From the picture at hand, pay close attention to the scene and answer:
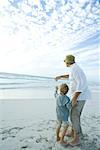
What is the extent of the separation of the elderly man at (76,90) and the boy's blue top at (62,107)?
0.05 m

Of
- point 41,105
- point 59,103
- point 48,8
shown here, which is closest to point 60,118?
point 59,103

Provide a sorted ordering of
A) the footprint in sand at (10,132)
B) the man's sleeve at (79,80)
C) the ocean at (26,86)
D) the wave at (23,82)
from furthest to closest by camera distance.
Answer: the wave at (23,82) < the ocean at (26,86) < the footprint in sand at (10,132) < the man's sleeve at (79,80)

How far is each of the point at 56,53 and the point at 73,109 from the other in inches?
73.8

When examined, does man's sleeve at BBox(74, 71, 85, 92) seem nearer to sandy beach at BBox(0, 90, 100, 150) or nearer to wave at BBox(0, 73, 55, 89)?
sandy beach at BBox(0, 90, 100, 150)

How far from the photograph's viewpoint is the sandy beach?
2.73 m

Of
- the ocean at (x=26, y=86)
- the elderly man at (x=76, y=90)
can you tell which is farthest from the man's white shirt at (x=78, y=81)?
the ocean at (x=26, y=86)

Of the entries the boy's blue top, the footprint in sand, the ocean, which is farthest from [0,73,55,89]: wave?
the boy's blue top

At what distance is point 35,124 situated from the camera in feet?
11.3

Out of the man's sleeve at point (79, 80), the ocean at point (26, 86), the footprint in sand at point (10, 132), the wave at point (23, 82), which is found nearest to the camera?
the man's sleeve at point (79, 80)

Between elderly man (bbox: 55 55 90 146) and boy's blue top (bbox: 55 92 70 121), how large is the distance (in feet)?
0.17

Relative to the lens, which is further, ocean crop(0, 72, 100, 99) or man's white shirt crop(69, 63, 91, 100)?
ocean crop(0, 72, 100, 99)

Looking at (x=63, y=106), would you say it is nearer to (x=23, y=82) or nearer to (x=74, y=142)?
(x=74, y=142)

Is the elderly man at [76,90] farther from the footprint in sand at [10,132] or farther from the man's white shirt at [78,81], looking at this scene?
the footprint in sand at [10,132]

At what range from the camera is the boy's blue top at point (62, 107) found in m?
2.74
